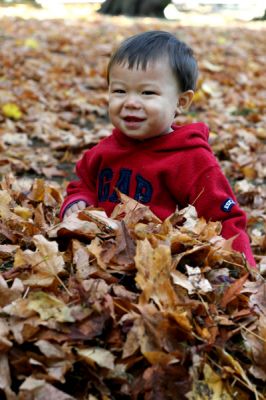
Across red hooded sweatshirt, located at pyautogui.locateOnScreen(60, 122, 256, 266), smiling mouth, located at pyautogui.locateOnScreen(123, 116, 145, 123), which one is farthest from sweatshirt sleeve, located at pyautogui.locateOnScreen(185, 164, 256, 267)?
smiling mouth, located at pyautogui.locateOnScreen(123, 116, 145, 123)

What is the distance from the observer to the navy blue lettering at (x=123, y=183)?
3.08 m

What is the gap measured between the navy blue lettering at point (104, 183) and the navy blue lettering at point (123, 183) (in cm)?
6

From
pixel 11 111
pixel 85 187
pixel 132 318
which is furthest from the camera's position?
pixel 11 111

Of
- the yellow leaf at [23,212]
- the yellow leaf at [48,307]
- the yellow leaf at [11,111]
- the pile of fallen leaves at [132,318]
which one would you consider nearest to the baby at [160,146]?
the yellow leaf at [23,212]

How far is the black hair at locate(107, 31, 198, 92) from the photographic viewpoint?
116 inches

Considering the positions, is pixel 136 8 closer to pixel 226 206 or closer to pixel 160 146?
pixel 160 146

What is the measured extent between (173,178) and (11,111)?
400 cm

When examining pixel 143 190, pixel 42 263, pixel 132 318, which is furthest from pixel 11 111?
pixel 132 318

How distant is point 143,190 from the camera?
10.00 feet

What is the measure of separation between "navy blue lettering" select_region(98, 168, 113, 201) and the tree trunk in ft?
64.7

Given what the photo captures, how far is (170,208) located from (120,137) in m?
0.46

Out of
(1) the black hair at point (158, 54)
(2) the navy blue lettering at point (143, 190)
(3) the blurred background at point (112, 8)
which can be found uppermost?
(1) the black hair at point (158, 54)

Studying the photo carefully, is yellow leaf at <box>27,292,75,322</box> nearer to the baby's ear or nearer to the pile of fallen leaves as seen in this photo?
the pile of fallen leaves

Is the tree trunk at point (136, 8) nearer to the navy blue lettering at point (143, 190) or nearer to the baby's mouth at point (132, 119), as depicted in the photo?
the baby's mouth at point (132, 119)
